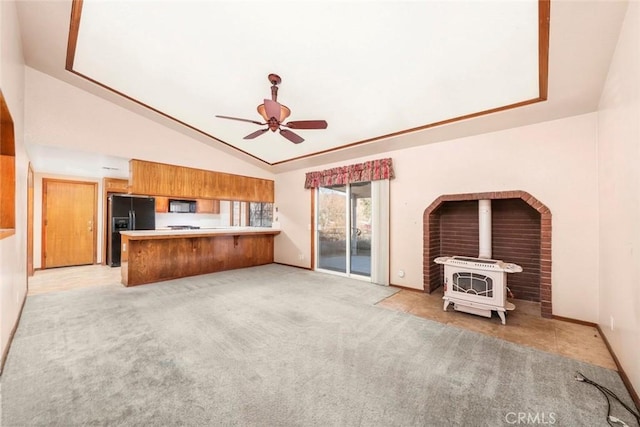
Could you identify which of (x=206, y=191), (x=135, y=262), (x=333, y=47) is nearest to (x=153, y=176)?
(x=206, y=191)

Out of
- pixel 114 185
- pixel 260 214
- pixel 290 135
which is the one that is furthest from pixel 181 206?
pixel 290 135

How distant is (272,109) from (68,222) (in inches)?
260

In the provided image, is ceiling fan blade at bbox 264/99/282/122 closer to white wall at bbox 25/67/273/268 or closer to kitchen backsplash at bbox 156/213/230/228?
white wall at bbox 25/67/273/268

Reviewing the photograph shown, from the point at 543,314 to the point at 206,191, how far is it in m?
6.10

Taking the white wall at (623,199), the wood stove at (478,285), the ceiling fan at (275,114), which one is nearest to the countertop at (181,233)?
the ceiling fan at (275,114)

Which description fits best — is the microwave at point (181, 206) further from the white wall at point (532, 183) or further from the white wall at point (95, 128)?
the white wall at point (532, 183)

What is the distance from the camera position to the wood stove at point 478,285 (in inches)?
116

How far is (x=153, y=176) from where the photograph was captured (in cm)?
487

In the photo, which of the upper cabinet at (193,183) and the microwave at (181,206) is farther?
the microwave at (181,206)

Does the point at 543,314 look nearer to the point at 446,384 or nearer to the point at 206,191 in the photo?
the point at 446,384

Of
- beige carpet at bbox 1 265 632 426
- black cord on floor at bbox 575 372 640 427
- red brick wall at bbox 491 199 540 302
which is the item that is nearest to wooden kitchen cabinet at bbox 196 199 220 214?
beige carpet at bbox 1 265 632 426

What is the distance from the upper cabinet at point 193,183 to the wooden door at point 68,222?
2934mm

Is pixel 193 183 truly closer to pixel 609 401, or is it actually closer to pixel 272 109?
pixel 272 109

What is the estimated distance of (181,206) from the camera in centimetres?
722
